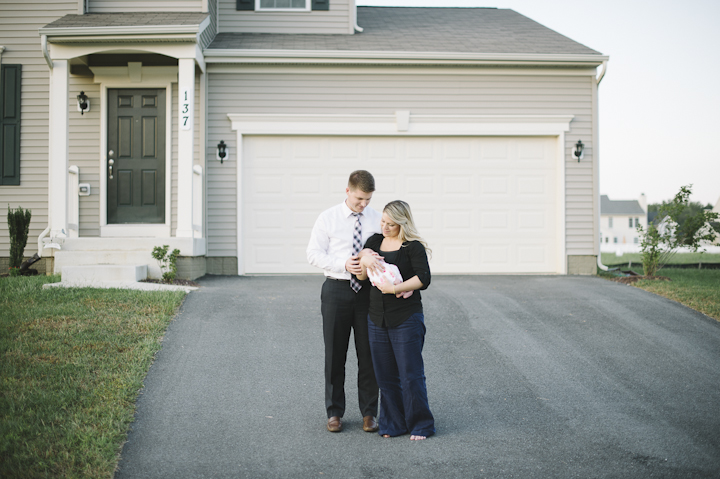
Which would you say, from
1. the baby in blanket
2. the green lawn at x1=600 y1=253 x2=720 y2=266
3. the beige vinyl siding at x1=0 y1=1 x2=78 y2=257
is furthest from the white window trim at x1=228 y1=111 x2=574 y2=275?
the baby in blanket

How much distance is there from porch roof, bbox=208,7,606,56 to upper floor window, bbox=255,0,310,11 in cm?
63

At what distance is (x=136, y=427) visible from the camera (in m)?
3.75

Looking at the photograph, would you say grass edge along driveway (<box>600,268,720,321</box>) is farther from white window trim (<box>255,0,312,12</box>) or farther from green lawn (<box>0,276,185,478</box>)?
white window trim (<box>255,0,312,12</box>)

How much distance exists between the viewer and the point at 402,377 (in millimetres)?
3635

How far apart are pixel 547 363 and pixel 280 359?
2.51 metres

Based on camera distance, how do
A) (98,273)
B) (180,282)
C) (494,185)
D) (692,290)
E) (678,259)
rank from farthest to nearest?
(678,259) < (494,185) < (180,282) < (692,290) < (98,273)

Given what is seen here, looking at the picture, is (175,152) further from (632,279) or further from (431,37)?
(632,279)

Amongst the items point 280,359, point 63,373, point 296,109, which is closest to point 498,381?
point 280,359

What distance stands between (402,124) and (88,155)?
17.6ft

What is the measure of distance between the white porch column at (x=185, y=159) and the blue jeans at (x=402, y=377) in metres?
5.24

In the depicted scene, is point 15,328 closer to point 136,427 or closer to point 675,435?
point 136,427

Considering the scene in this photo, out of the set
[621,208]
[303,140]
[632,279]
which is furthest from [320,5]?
[621,208]

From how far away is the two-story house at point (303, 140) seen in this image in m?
9.23

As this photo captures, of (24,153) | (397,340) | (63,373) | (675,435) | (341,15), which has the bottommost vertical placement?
(675,435)
